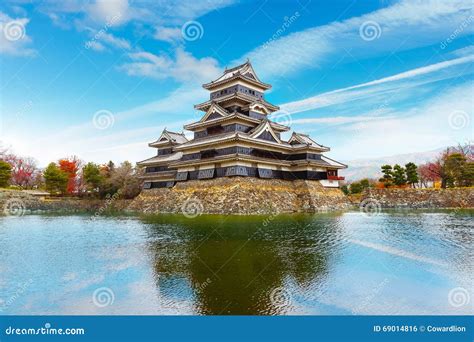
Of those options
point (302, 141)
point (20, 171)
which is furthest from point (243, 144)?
point (20, 171)

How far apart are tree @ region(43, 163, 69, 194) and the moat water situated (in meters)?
31.0

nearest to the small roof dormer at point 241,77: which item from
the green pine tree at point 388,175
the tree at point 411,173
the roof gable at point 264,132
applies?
the roof gable at point 264,132

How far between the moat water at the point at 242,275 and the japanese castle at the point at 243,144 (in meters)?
15.2

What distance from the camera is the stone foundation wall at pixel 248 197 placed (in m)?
23.8

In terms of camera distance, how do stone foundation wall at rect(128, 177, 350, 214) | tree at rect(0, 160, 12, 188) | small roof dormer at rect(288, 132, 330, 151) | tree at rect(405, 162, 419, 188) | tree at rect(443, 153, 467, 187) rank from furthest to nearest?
tree at rect(0, 160, 12, 188)
tree at rect(405, 162, 419, 188)
tree at rect(443, 153, 467, 187)
small roof dormer at rect(288, 132, 330, 151)
stone foundation wall at rect(128, 177, 350, 214)

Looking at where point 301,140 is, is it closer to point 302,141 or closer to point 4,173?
point 302,141

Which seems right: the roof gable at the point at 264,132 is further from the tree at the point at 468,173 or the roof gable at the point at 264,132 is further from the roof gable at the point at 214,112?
the tree at the point at 468,173

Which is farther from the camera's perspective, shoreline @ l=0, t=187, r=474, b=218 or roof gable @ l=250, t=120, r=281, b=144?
roof gable @ l=250, t=120, r=281, b=144

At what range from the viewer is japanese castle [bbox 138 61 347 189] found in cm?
2681

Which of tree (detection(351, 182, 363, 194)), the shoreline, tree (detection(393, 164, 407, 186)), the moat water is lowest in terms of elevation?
the moat water

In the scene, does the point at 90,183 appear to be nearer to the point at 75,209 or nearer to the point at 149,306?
the point at 75,209

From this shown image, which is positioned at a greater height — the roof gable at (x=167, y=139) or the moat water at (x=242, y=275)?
the roof gable at (x=167, y=139)

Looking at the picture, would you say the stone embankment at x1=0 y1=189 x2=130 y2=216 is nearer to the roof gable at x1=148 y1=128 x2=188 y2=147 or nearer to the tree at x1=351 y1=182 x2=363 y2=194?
the roof gable at x1=148 y1=128 x2=188 y2=147

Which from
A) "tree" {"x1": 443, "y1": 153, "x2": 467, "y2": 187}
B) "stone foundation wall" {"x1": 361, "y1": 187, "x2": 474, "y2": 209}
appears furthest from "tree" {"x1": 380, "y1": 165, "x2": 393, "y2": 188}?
"tree" {"x1": 443, "y1": 153, "x2": 467, "y2": 187}
